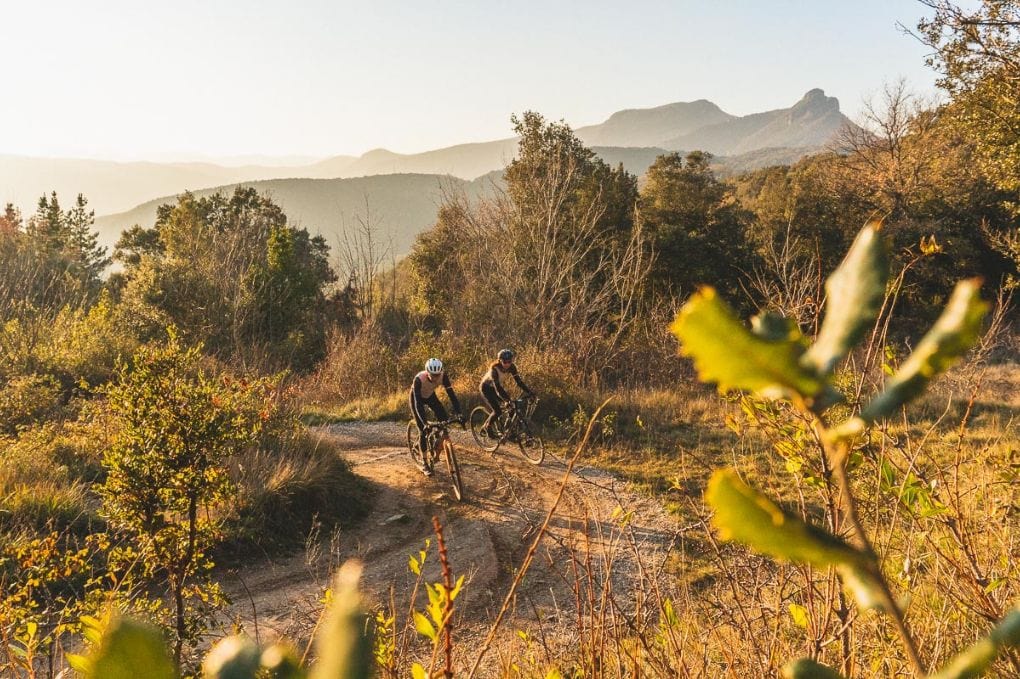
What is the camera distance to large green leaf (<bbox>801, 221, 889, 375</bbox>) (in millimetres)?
292

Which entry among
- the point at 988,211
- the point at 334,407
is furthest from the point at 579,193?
the point at 988,211

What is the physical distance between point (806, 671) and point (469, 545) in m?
7.52

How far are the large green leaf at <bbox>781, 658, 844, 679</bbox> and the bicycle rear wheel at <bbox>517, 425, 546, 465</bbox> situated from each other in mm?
9608

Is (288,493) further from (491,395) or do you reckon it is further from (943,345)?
(943,345)

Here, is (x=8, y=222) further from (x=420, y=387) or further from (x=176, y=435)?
(x=176, y=435)

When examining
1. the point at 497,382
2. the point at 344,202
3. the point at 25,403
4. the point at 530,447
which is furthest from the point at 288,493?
the point at 344,202

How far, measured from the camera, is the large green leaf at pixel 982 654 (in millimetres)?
266

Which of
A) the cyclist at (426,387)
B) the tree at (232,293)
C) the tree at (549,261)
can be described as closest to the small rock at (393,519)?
the cyclist at (426,387)

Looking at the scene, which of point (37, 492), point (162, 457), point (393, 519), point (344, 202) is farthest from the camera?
point (344, 202)

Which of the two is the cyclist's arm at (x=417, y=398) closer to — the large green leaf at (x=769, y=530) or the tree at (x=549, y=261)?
the tree at (x=549, y=261)

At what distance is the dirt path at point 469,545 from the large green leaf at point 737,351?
4400mm

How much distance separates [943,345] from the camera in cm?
27

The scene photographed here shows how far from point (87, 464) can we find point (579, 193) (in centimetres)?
1593

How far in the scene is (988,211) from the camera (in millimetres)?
23594
